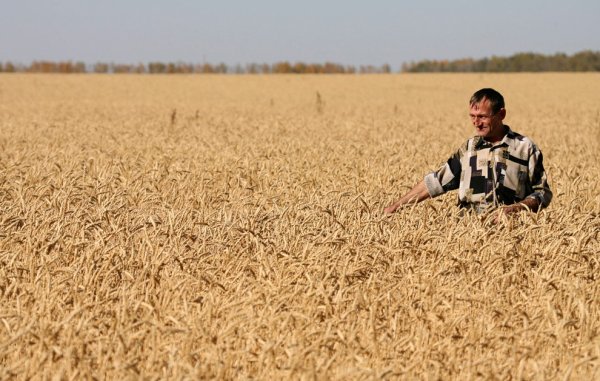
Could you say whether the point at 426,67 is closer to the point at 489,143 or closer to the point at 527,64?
the point at 527,64

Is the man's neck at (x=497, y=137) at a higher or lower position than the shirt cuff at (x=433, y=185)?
higher

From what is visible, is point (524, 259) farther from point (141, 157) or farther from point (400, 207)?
point (141, 157)

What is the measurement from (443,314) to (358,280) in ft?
→ 1.76

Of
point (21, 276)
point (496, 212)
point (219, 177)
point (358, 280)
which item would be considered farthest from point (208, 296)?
point (219, 177)

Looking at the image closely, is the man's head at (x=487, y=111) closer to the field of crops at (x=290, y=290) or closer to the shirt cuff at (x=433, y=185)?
the shirt cuff at (x=433, y=185)

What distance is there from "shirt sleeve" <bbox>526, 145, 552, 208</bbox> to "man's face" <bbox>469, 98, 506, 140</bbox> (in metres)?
0.29

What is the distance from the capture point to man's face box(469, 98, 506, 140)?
4.91 meters

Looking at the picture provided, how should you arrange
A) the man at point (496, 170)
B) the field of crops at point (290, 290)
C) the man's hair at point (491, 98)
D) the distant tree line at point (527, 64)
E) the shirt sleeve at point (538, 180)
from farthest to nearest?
the distant tree line at point (527, 64), the shirt sleeve at point (538, 180), the man at point (496, 170), the man's hair at point (491, 98), the field of crops at point (290, 290)

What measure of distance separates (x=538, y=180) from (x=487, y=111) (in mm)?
634

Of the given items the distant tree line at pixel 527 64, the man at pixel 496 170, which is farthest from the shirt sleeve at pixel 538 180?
the distant tree line at pixel 527 64

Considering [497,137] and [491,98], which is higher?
[491,98]

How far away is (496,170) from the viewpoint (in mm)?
5109

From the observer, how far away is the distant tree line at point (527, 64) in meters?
84.6

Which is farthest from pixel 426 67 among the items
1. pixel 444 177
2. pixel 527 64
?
pixel 444 177
